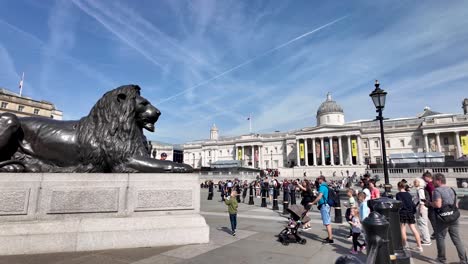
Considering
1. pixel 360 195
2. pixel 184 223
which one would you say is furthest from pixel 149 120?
pixel 360 195

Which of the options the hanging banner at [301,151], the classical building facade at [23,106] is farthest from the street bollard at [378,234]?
the hanging banner at [301,151]

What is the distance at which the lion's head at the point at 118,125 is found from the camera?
493 cm

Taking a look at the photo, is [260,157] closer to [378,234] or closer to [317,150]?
[317,150]

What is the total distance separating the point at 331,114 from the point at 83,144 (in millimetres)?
78418

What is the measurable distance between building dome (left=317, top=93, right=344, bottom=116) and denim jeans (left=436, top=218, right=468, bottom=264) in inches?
3000

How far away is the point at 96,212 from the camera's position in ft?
15.3

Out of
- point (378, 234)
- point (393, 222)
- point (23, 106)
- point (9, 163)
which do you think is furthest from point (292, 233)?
point (23, 106)

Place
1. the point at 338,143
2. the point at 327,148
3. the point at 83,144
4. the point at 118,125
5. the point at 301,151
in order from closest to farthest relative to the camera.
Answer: the point at 83,144 → the point at 118,125 → the point at 338,143 → the point at 327,148 → the point at 301,151

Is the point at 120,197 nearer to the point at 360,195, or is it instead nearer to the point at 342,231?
the point at 360,195

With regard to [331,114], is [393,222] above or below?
below

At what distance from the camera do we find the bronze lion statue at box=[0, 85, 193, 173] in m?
4.84

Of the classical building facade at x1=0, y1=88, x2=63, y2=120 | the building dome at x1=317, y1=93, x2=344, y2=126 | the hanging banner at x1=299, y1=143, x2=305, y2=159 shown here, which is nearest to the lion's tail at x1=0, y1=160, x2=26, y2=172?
the classical building facade at x1=0, y1=88, x2=63, y2=120

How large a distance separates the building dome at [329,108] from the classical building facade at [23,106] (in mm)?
70293

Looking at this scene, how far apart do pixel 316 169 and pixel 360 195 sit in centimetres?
5779
